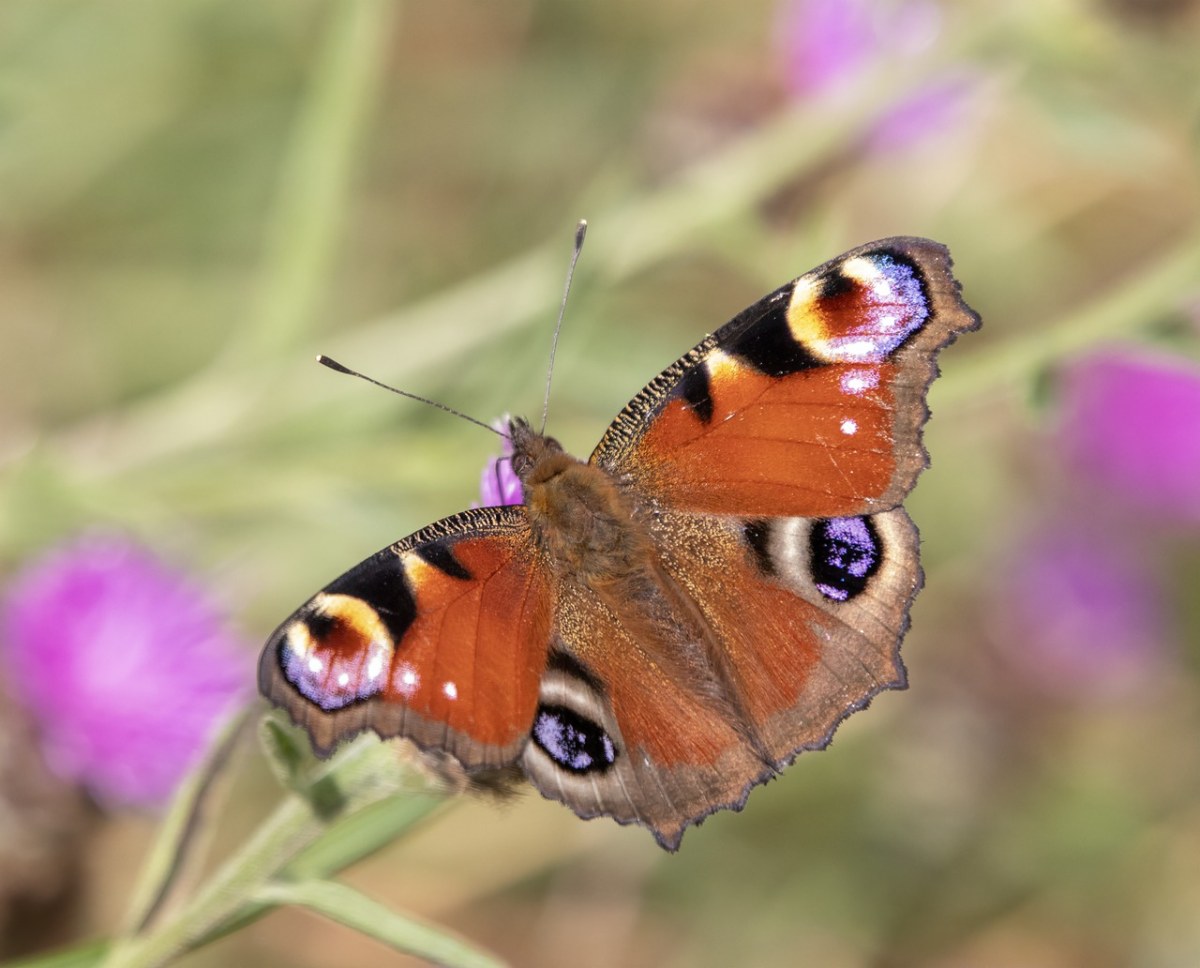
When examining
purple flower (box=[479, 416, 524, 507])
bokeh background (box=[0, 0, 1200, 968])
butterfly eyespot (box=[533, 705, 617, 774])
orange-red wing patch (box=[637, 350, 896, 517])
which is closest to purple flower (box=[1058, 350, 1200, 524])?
bokeh background (box=[0, 0, 1200, 968])

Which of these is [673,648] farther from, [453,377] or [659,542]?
[453,377]

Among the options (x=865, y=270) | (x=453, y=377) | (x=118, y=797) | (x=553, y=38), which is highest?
(x=865, y=270)

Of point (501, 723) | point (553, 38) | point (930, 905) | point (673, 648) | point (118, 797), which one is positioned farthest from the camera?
point (553, 38)

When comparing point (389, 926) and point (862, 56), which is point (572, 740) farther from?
point (862, 56)

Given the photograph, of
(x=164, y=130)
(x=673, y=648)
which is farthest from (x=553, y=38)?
(x=673, y=648)

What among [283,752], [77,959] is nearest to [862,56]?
[283,752]

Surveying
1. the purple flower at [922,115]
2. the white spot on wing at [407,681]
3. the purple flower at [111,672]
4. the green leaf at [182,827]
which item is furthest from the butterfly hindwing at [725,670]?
the purple flower at [922,115]
